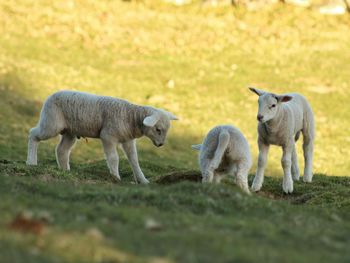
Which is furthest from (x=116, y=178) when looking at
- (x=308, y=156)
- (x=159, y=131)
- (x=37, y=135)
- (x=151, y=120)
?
(x=308, y=156)

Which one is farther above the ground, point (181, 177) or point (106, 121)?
point (106, 121)

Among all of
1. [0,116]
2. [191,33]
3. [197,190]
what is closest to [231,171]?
[197,190]

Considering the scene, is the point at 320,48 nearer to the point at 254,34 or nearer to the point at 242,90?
the point at 254,34

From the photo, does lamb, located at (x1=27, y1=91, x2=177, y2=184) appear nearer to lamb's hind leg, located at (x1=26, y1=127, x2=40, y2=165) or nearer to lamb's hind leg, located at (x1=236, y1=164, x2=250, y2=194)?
lamb's hind leg, located at (x1=26, y1=127, x2=40, y2=165)

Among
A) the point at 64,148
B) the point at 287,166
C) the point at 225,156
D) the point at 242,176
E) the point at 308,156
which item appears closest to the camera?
the point at 225,156

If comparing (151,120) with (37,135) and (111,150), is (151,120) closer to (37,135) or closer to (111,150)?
(111,150)

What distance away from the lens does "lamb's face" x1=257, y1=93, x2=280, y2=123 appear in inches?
583

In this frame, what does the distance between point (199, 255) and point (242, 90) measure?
108 ft

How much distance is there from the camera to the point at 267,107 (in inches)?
587

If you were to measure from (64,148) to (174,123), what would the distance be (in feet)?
62.4

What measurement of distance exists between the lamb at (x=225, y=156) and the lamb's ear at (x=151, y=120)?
78.4 inches

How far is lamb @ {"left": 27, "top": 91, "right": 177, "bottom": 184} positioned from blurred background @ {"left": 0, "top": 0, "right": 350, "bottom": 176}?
13148 millimetres

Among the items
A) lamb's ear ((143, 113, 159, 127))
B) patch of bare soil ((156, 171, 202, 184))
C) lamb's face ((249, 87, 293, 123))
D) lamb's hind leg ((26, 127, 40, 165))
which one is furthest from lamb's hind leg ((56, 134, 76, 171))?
lamb's face ((249, 87, 293, 123))

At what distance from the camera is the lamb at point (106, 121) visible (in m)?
15.7
